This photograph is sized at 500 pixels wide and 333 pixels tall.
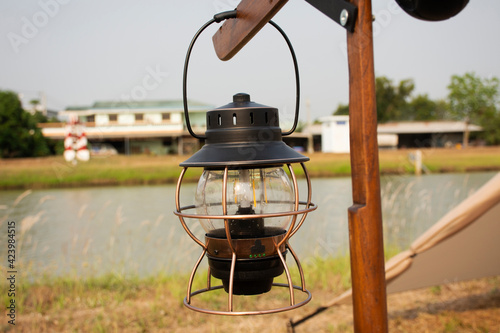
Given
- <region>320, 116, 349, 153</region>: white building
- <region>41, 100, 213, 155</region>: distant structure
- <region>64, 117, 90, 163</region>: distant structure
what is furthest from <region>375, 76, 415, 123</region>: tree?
<region>64, 117, 90, 163</region>: distant structure

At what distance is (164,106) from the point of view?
35469mm

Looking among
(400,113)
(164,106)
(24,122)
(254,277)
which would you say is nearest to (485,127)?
(400,113)

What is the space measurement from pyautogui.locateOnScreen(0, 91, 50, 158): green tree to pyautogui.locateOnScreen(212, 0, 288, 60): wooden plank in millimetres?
27196

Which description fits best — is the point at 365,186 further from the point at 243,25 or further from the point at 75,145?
the point at 75,145

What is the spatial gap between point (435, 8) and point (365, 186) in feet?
1.41

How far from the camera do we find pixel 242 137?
1.37 meters

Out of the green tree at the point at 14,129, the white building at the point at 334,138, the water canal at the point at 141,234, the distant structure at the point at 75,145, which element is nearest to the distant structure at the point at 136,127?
the green tree at the point at 14,129

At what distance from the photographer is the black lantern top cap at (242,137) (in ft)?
4.34

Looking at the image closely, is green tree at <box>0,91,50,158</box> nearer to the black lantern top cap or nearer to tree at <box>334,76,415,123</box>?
tree at <box>334,76,415,123</box>

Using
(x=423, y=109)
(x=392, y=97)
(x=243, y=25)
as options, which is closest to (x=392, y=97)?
(x=392, y=97)

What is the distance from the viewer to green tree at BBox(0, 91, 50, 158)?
26.2m

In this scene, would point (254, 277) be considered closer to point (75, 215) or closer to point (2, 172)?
point (75, 215)

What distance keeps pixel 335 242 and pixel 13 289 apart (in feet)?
12.8

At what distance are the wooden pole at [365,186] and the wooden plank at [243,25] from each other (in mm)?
267
